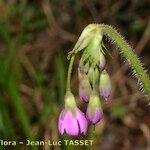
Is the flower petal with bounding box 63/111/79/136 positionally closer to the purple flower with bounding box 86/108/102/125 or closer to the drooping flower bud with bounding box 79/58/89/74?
the purple flower with bounding box 86/108/102/125

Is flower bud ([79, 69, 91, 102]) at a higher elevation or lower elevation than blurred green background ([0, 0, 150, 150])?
lower

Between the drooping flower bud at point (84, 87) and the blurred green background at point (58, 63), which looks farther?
the blurred green background at point (58, 63)

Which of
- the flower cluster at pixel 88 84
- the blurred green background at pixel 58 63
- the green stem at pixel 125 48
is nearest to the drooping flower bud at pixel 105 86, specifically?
the flower cluster at pixel 88 84

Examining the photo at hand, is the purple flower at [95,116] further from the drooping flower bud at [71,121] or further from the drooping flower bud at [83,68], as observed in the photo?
the drooping flower bud at [83,68]

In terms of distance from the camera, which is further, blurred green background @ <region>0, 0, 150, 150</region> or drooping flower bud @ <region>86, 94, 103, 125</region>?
blurred green background @ <region>0, 0, 150, 150</region>

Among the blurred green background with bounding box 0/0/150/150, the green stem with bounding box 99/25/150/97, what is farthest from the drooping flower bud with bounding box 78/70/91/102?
the blurred green background with bounding box 0/0/150/150

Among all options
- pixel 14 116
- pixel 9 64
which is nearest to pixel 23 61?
pixel 14 116

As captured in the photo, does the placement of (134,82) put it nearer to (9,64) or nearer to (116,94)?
(116,94)

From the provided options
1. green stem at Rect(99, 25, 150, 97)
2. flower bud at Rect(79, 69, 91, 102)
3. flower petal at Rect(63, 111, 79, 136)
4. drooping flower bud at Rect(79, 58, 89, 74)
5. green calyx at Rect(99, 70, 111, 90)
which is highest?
green stem at Rect(99, 25, 150, 97)

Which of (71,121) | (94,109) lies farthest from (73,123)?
(94,109)
